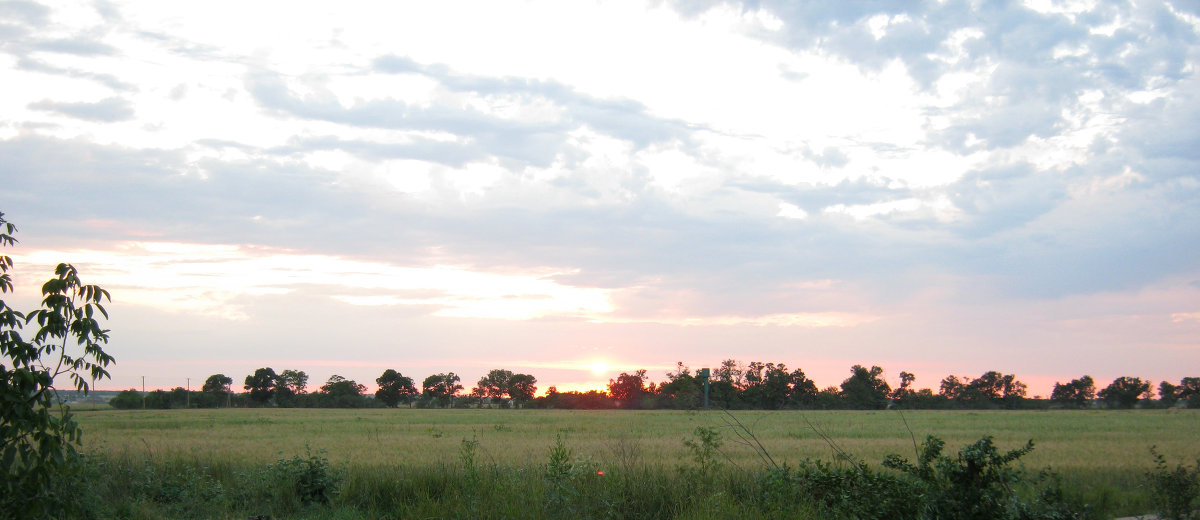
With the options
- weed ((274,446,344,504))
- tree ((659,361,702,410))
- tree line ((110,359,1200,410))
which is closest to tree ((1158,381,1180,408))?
tree line ((110,359,1200,410))

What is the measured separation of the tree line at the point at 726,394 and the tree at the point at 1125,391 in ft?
0.35

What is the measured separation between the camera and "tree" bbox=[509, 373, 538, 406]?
114000mm

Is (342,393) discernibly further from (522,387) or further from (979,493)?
(979,493)

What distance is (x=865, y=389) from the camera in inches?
4018

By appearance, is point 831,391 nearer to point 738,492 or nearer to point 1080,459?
point 1080,459

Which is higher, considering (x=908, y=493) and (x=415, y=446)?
(x=908, y=493)

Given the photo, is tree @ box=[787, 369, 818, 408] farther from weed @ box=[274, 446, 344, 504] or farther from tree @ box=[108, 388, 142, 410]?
weed @ box=[274, 446, 344, 504]

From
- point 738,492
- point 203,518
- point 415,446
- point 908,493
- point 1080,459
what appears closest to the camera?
point 908,493

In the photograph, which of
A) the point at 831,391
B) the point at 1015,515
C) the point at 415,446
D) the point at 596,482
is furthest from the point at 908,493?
the point at 831,391

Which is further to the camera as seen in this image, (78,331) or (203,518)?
(203,518)

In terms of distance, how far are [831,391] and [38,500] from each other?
345 feet

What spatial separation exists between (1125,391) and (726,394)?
53012 millimetres

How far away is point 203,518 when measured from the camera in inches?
363

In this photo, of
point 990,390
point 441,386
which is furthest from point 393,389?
point 990,390
